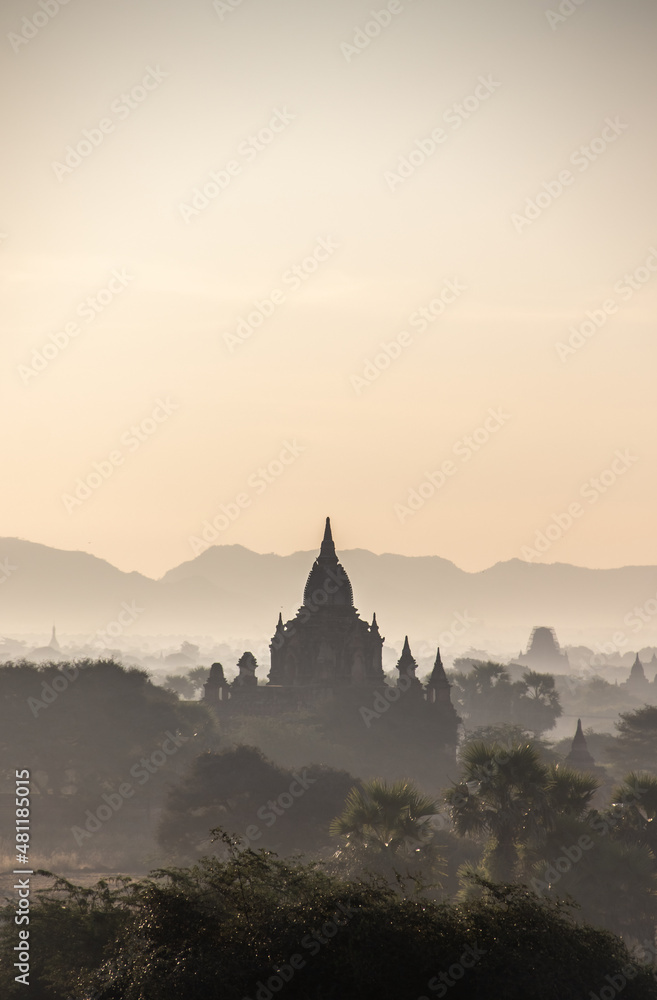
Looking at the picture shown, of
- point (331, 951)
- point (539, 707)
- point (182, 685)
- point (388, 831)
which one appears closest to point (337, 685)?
point (539, 707)

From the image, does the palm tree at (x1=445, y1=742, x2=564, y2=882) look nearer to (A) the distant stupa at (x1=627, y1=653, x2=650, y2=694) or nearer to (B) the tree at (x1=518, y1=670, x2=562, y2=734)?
(B) the tree at (x1=518, y1=670, x2=562, y2=734)

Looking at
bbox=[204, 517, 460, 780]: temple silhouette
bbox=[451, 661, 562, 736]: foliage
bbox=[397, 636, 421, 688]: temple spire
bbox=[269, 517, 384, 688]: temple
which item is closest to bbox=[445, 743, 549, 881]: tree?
bbox=[204, 517, 460, 780]: temple silhouette

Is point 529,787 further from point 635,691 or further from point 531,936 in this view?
point 635,691

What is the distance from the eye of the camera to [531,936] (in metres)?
18.2

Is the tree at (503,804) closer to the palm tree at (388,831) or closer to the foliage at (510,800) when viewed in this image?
the foliage at (510,800)

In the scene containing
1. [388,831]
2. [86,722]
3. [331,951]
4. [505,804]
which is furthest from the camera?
[86,722]

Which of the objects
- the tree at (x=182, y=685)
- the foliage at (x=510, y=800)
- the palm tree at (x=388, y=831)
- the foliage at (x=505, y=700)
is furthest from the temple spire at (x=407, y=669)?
the tree at (x=182, y=685)

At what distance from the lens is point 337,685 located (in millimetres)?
68438

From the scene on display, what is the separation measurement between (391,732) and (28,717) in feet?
68.0

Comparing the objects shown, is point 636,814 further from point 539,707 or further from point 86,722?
point 539,707

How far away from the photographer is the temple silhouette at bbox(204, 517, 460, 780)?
63.4 m

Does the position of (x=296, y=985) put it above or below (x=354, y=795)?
below

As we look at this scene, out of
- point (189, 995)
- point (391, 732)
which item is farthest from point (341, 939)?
point (391, 732)

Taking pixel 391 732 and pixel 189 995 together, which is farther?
pixel 391 732
